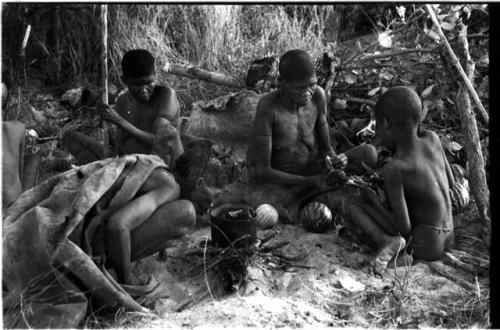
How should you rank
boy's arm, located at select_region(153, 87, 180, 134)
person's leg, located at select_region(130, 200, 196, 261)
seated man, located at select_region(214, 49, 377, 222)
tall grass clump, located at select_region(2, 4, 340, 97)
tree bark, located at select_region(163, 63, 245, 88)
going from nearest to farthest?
1. person's leg, located at select_region(130, 200, 196, 261)
2. seated man, located at select_region(214, 49, 377, 222)
3. boy's arm, located at select_region(153, 87, 180, 134)
4. tree bark, located at select_region(163, 63, 245, 88)
5. tall grass clump, located at select_region(2, 4, 340, 97)

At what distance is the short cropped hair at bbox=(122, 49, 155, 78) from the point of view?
4531mm

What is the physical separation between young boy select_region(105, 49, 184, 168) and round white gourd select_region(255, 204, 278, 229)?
0.77 m

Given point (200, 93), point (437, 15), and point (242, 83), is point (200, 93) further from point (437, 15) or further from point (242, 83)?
point (437, 15)

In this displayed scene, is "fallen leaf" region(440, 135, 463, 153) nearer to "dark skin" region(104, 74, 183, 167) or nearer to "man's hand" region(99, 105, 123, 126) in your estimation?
"dark skin" region(104, 74, 183, 167)

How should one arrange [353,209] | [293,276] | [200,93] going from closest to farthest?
[293,276] → [353,209] → [200,93]

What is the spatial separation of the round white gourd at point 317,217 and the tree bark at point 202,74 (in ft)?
7.37

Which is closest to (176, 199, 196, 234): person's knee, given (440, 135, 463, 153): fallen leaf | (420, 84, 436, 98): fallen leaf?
(440, 135, 463, 153): fallen leaf

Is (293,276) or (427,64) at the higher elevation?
(427,64)

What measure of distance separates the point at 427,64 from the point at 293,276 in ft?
10.6

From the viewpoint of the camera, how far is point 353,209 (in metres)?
4.10

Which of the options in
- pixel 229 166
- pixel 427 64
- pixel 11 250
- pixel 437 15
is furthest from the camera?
pixel 427 64

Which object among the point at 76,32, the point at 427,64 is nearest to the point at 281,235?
the point at 427,64

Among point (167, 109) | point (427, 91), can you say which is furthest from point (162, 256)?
point (427, 91)

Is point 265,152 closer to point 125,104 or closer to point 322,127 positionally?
point 322,127
